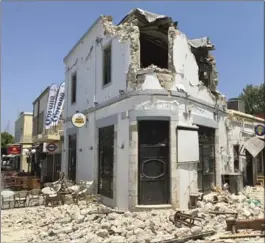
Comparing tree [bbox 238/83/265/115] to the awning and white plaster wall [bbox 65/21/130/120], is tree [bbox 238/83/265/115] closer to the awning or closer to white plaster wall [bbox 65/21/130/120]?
the awning

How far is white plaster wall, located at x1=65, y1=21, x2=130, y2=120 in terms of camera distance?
11.9 m

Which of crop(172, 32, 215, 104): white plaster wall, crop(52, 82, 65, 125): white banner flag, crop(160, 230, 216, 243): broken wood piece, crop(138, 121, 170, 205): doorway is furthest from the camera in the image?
crop(52, 82, 65, 125): white banner flag

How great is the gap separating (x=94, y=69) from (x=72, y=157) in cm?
528

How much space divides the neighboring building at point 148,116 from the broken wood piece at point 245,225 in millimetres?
3569

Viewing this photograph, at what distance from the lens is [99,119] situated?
1330cm

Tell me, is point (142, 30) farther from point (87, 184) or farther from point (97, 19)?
point (87, 184)

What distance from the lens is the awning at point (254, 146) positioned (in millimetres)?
15414

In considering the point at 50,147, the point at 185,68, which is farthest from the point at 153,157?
the point at 50,147

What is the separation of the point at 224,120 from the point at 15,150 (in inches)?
659

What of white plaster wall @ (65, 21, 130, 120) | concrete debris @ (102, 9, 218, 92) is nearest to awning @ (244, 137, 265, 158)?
concrete debris @ (102, 9, 218, 92)

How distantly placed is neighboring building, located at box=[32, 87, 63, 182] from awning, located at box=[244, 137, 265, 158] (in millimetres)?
10852

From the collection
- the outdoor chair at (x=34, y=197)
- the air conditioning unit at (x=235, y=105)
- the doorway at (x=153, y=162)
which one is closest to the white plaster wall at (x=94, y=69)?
the doorway at (x=153, y=162)

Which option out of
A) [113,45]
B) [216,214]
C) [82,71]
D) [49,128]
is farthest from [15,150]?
[216,214]

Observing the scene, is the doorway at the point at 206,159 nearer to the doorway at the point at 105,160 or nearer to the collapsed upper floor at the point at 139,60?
the collapsed upper floor at the point at 139,60
